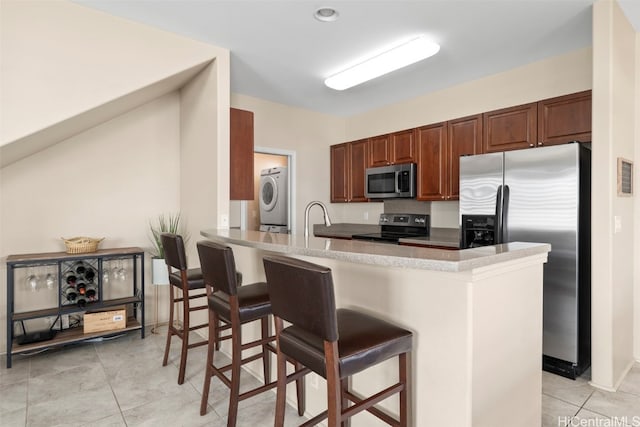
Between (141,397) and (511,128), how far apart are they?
146 inches

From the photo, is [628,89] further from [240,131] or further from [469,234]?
[240,131]

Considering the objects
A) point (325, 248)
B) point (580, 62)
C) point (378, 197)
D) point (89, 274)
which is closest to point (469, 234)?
point (378, 197)

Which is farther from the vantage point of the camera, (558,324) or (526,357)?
(558,324)

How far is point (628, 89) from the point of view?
2.65m

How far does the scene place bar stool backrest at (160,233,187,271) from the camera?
7.77 ft

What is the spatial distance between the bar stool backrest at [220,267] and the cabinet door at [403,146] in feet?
9.41

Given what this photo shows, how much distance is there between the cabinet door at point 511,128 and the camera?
3.15 meters

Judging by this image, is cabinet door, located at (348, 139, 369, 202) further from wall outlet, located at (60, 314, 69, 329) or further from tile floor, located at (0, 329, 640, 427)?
wall outlet, located at (60, 314, 69, 329)

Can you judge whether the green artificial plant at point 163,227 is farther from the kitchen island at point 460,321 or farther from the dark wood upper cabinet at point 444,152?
the dark wood upper cabinet at point 444,152

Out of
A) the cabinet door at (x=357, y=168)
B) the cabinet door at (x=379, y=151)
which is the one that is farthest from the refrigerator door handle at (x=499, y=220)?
the cabinet door at (x=357, y=168)

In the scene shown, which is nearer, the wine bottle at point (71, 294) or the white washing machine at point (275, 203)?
the wine bottle at point (71, 294)

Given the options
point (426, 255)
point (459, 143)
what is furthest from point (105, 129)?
point (459, 143)

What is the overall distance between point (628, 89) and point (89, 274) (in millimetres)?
4678

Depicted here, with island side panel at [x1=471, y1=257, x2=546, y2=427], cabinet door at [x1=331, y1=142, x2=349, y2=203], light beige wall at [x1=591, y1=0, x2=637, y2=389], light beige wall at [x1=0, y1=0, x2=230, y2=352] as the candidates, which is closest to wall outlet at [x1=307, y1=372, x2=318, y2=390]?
island side panel at [x1=471, y1=257, x2=546, y2=427]
